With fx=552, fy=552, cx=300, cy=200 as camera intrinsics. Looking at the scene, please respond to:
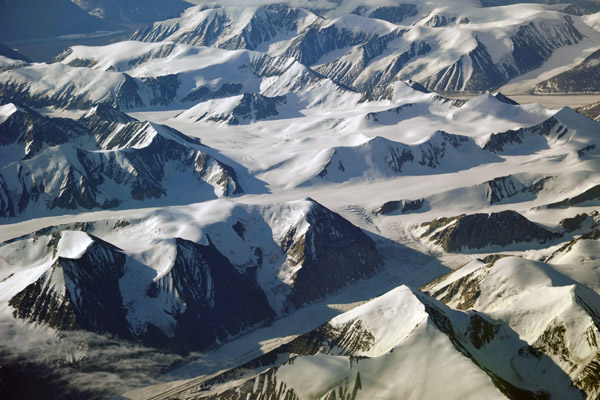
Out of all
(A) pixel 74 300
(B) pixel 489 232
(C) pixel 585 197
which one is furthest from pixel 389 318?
(C) pixel 585 197

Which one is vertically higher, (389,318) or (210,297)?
(210,297)

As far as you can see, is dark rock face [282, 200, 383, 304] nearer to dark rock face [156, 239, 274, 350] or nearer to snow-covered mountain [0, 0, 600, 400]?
snow-covered mountain [0, 0, 600, 400]

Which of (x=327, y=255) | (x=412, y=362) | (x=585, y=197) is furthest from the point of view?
(x=585, y=197)

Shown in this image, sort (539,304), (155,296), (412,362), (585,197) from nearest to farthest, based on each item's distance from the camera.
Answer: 1. (412,362)
2. (539,304)
3. (155,296)
4. (585,197)

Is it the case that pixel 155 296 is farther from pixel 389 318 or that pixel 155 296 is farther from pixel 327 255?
→ pixel 389 318

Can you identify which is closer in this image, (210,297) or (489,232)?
(210,297)
